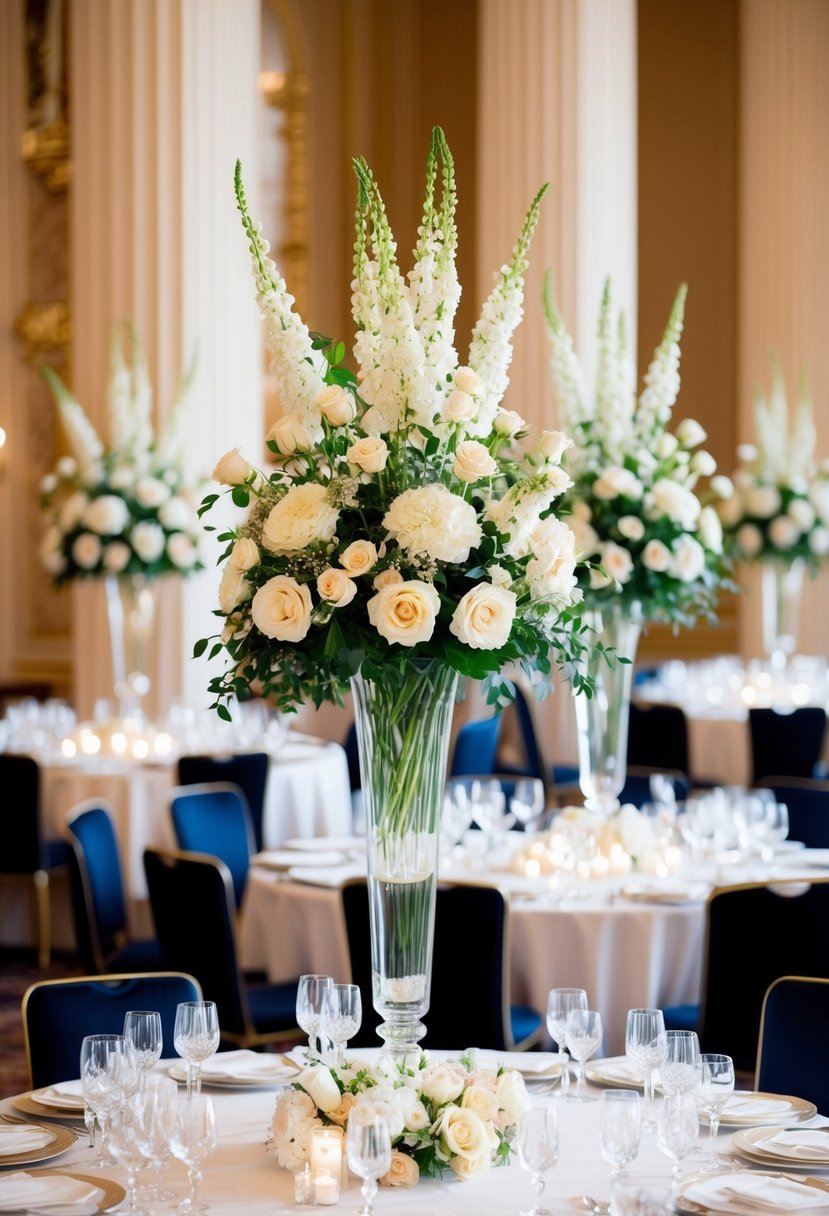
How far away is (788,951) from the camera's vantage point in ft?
12.7

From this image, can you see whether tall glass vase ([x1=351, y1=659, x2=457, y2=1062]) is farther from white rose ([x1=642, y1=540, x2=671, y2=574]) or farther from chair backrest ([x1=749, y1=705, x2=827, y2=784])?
chair backrest ([x1=749, y1=705, x2=827, y2=784])

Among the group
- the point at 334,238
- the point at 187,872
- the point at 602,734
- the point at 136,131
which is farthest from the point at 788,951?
the point at 334,238

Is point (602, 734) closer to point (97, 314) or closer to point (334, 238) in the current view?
point (97, 314)

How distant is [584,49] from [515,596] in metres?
6.19

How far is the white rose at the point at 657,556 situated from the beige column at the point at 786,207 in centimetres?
621

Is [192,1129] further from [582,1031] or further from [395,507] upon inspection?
[395,507]

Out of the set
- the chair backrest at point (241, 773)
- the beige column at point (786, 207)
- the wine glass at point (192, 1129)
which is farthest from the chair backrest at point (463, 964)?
the beige column at point (786, 207)

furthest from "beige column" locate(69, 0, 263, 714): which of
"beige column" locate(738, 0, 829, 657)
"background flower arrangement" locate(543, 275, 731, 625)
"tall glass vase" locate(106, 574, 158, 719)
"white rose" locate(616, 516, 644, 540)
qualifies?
"beige column" locate(738, 0, 829, 657)

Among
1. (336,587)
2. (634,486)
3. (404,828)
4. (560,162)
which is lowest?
(404,828)

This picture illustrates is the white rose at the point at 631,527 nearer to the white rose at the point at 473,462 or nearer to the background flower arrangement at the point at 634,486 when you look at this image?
the background flower arrangement at the point at 634,486

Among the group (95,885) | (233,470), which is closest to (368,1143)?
(233,470)

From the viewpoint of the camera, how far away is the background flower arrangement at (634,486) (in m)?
5.01

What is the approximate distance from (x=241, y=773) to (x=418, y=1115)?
3.97m

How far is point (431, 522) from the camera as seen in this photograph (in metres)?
2.42
